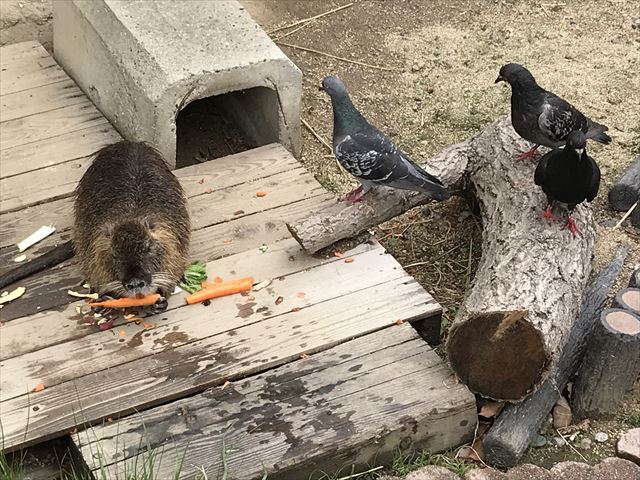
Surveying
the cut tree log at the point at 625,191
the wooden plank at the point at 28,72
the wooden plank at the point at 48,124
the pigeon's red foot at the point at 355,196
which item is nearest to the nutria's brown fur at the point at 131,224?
the pigeon's red foot at the point at 355,196

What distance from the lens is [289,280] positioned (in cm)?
468

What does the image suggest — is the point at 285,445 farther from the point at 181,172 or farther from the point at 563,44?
the point at 563,44

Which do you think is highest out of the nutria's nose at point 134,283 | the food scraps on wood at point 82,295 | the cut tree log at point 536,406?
the nutria's nose at point 134,283

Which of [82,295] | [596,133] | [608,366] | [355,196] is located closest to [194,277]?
[82,295]

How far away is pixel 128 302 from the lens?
4.40 metres

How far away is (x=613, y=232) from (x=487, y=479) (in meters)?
2.26

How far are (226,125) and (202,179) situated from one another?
48.1 inches

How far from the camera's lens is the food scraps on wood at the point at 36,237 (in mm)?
4898

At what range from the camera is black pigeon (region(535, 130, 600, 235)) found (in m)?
4.52

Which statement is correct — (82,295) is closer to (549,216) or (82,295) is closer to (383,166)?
(383,166)

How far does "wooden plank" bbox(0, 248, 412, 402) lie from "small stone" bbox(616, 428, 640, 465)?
4.11 feet

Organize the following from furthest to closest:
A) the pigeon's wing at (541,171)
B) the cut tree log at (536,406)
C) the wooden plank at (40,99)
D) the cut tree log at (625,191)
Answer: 1. the wooden plank at (40,99)
2. the cut tree log at (625,191)
3. the pigeon's wing at (541,171)
4. the cut tree log at (536,406)

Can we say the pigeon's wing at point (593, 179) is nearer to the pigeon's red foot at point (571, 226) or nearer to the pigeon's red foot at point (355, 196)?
the pigeon's red foot at point (571, 226)

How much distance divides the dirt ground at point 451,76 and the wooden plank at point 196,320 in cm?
61
